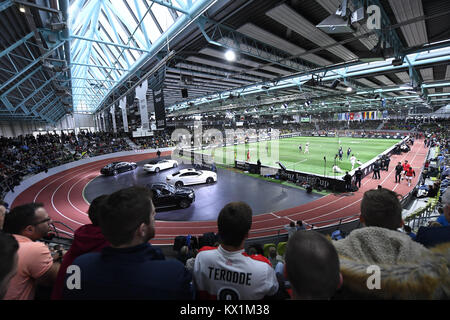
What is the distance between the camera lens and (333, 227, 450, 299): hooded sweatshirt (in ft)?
4.30

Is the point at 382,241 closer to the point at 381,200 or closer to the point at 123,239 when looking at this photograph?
the point at 381,200

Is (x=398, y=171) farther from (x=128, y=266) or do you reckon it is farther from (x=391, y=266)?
(x=128, y=266)

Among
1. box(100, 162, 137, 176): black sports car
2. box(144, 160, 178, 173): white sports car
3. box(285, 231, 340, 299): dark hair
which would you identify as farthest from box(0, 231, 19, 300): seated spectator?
box(100, 162, 137, 176): black sports car

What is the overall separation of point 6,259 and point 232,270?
1.65m

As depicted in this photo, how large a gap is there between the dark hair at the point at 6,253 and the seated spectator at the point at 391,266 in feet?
7.79

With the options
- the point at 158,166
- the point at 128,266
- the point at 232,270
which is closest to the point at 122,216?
the point at 128,266

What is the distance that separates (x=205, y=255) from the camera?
1.90 meters

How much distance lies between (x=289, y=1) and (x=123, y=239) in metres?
8.84

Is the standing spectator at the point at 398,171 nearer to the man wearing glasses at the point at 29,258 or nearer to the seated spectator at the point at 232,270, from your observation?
the seated spectator at the point at 232,270

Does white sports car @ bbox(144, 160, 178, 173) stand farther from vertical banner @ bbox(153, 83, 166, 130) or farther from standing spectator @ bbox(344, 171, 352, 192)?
standing spectator @ bbox(344, 171, 352, 192)

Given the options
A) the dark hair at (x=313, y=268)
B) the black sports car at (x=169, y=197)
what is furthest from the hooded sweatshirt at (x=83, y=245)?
the black sports car at (x=169, y=197)
